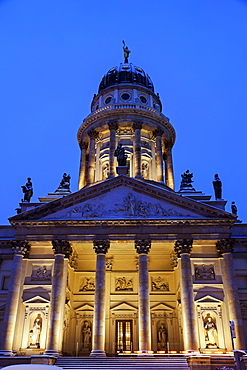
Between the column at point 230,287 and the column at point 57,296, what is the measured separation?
11721 millimetres

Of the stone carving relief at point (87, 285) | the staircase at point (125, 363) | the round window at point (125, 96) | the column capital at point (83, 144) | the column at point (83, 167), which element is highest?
the round window at point (125, 96)

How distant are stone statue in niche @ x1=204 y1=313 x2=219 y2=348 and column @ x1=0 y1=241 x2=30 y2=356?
1359 cm

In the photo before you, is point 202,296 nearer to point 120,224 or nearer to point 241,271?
point 241,271

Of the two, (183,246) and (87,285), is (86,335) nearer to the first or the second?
(87,285)

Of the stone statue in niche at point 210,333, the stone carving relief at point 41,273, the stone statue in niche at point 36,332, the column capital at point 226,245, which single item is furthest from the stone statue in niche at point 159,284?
the stone statue in niche at point 36,332

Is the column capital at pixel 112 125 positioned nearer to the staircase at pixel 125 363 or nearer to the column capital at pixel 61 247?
the column capital at pixel 61 247

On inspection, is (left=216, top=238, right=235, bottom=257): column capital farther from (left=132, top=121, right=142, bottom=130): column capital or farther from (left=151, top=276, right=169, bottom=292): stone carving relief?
(left=132, top=121, right=142, bottom=130): column capital

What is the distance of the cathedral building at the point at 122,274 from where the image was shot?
26453mm

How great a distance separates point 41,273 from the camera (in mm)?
28922

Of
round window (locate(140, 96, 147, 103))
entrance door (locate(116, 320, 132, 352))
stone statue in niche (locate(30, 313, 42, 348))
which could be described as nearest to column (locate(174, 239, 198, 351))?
entrance door (locate(116, 320, 132, 352))

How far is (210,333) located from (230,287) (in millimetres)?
3502

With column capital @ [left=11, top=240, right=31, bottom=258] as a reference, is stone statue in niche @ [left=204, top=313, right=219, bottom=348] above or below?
below

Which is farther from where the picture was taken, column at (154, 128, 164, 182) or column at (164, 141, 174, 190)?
column at (164, 141, 174, 190)

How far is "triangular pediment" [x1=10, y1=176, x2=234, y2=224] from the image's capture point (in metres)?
29.1
